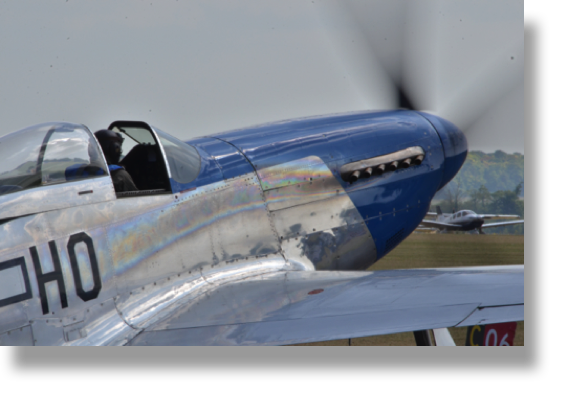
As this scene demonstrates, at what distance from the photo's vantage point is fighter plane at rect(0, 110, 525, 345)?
2662mm

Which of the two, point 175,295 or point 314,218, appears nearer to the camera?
point 175,295

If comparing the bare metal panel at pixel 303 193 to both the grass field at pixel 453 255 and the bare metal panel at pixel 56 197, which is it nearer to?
the bare metal panel at pixel 56 197

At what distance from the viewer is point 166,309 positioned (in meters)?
3.31

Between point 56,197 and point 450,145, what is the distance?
4.34m

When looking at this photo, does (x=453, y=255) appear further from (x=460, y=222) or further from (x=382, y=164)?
(x=382, y=164)

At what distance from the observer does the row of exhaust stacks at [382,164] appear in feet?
16.0

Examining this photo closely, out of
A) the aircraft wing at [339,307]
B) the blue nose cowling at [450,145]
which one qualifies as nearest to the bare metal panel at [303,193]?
the aircraft wing at [339,307]

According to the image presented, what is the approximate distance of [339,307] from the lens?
296cm

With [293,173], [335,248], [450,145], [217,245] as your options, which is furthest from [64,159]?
[450,145]

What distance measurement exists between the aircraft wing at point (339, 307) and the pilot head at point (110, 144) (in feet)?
3.99

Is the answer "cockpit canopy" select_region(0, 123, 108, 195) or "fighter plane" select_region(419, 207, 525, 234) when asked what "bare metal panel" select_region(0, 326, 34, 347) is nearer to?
"cockpit canopy" select_region(0, 123, 108, 195)

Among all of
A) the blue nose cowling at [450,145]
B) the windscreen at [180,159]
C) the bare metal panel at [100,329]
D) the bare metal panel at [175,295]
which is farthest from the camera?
the blue nose cowling at [450,145]
